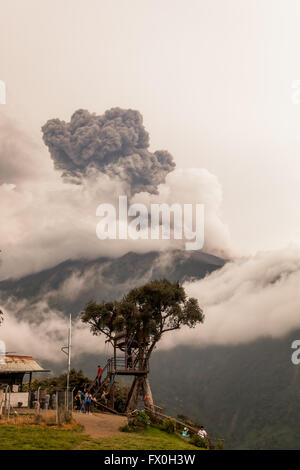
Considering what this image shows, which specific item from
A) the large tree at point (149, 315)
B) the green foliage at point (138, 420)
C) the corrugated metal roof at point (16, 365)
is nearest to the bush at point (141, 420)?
the green foliage at point (138, 420)

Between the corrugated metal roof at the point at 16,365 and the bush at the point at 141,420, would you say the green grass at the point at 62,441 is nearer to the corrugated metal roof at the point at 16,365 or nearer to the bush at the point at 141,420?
the bush at the point at 141,420

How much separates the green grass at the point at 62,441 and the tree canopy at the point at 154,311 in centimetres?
1799

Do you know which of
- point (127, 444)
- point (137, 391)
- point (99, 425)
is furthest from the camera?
point (137, 391)

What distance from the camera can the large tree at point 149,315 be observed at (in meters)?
41.6

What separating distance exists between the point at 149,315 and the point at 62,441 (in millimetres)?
22546

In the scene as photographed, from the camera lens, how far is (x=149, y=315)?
137 feet

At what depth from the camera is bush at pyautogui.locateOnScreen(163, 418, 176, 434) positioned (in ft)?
99.9

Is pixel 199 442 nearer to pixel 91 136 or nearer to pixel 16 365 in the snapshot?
pixel 16 365

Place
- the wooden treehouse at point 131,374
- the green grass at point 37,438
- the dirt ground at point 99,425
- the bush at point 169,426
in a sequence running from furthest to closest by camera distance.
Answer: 1. the wooden treehouse at point 131,374
2. the bush at point 169,426
3. the dirt ground at point 99,425
4. the green grass at point 37,438

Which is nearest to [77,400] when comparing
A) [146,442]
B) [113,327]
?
[113,327]

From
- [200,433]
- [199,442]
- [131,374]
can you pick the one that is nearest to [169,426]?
[200,433]

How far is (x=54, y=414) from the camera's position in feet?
80.0
